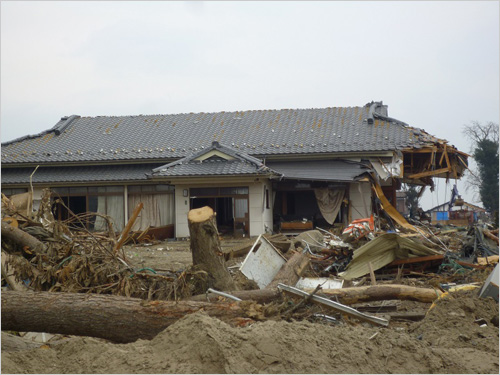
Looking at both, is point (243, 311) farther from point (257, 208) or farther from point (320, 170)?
point (320, 170)

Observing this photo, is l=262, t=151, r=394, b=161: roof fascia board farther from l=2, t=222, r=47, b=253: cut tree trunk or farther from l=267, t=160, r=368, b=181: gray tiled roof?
l=2, t=222, r=47, b=253: cut tree trunk

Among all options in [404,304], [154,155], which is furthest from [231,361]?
[154,155]

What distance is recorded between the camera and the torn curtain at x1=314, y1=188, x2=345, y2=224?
827 inches

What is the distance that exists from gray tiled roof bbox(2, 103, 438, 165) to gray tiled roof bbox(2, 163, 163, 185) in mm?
418

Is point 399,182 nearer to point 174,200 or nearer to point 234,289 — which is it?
point 174,200

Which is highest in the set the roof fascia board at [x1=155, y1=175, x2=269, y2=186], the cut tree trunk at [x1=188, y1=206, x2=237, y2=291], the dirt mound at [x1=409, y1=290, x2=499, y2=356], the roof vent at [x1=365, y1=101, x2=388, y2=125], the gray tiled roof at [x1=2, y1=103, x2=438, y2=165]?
the roof vent at [x1=365, y1=101, x2=388, y2=125]

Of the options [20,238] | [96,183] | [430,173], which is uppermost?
[430,173]

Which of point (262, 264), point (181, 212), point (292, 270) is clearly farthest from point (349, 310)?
point (181, 212)

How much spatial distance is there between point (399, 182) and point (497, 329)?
18242 mm

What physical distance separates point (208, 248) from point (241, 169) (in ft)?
39.7

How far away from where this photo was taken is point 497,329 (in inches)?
273

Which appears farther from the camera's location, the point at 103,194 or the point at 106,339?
the point at 103,194

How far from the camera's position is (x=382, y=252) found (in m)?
10.9

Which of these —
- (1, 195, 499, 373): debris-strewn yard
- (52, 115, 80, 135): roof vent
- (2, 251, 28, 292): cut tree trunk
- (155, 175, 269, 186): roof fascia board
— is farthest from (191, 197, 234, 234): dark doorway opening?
(2, 251, 28, 292): cut tree trunk
